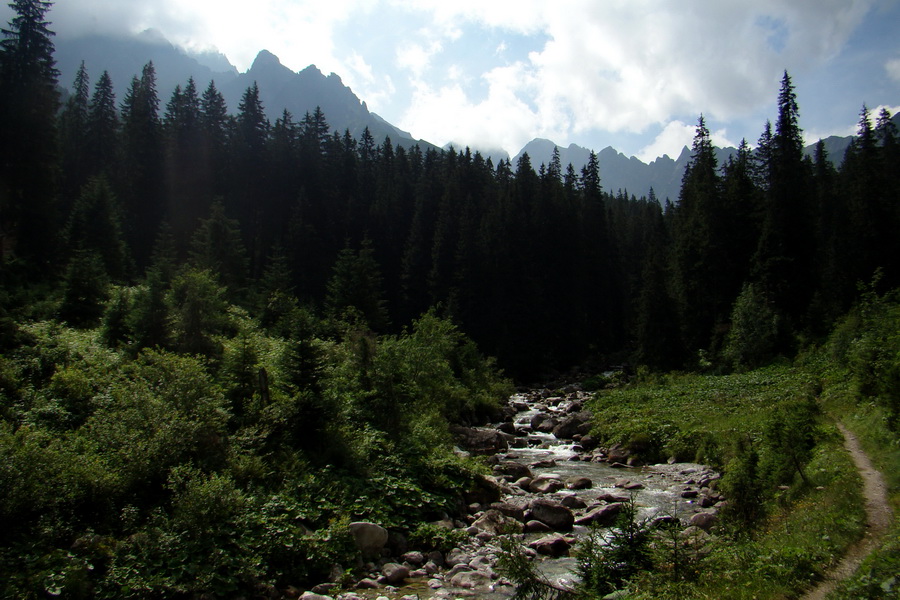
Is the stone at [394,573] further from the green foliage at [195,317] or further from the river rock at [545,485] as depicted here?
the green foliage at [195,317]

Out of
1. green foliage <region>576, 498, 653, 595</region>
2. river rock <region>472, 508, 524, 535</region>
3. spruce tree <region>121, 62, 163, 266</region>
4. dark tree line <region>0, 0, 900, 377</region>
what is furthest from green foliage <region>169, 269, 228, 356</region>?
spruce tree <region>121, 62, 163, 266</region>

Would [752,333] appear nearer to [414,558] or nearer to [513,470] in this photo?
[513,470]

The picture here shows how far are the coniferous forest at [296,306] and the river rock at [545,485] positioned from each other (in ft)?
7.55

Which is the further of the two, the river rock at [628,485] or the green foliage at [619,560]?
the river rock at [628,485]

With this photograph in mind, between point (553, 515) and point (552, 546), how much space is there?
6.07 feet

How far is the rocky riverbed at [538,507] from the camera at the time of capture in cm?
1023

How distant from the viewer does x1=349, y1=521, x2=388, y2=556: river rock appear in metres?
11.2

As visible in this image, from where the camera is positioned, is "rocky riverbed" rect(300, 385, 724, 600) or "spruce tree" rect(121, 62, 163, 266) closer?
"rocky riverbed" rect(300, 385, 724, 600)

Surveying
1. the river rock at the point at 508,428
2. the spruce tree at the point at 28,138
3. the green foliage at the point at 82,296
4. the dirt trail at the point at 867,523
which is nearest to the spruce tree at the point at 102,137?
the spruce tree at the point at 28,138

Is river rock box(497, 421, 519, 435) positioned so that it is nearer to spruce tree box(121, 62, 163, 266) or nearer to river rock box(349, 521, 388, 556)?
river rock box(349, 521, 388, 556)

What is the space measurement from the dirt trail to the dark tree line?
28.5 metres

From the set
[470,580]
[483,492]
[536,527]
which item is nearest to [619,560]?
[470,580]

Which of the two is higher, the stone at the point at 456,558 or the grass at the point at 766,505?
the grass at the point at 766,505

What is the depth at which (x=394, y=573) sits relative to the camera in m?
10.4
